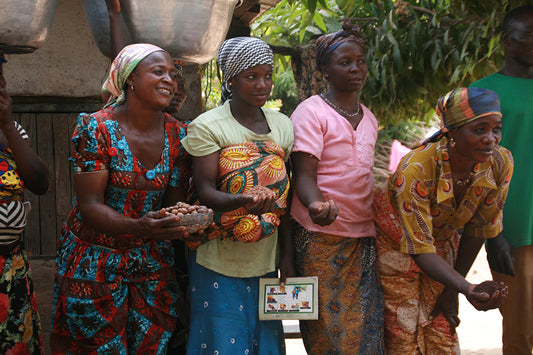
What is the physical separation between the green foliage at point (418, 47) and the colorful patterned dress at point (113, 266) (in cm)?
183

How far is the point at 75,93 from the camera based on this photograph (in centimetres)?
376

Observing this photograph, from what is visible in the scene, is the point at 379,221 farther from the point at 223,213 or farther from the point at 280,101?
the point at 280,101

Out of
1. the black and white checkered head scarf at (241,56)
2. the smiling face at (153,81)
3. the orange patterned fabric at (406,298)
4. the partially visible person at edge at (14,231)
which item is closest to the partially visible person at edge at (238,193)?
the black and white checkered head scarf at (241,56)

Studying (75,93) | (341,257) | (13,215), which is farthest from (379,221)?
(75,93)

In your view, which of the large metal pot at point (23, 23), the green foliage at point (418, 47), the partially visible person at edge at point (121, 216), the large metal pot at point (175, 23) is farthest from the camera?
the green foliage at point (418, 47)

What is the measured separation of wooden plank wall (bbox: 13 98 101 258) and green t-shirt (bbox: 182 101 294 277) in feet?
4.65

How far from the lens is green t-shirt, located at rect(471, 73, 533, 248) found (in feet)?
10.6

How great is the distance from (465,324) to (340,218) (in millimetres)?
3975

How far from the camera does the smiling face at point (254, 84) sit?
2727 millimetres

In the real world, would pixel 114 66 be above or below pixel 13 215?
above

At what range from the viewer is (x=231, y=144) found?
106 inches

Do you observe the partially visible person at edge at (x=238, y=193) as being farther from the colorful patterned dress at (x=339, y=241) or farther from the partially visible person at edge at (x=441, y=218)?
the partially visible person at edge at (x=441, y=218)

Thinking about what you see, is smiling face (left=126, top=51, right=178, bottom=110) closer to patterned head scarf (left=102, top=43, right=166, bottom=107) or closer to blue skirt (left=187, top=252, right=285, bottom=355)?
patterned head scarf (left=102, top=43, right=166, bottom=107)

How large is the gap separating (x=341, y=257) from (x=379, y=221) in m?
0.26
